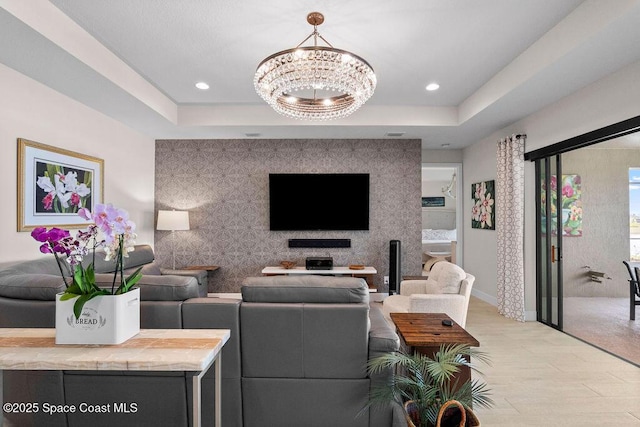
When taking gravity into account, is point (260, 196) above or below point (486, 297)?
above

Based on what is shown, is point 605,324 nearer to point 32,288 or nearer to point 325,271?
point 325,271

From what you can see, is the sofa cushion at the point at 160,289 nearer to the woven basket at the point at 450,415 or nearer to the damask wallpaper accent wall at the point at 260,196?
the woven basket at the point at 450,415

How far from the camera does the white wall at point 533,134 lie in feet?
9.85

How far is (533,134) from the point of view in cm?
425

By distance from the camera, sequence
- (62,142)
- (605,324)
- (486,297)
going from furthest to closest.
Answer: (486,297)
(605,324)
(62,142)

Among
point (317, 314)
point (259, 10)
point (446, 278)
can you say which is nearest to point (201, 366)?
point (317, 314)

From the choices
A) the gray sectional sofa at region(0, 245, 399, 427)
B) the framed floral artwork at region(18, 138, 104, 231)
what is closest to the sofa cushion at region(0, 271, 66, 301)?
the gray sectional sofa at region(0, 245, 399, 427)

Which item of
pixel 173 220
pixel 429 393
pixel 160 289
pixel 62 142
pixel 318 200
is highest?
pixel 62 142

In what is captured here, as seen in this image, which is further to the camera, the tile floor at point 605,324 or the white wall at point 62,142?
the tile floor at point 605,324

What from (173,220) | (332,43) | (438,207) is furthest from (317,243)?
(438,207)

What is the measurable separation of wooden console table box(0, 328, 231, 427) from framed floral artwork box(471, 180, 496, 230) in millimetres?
4762

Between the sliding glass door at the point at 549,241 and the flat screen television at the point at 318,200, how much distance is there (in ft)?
7.52

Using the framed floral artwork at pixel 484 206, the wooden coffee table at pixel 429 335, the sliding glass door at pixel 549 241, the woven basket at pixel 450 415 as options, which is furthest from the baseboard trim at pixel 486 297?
the woven basket at pixel 450 415

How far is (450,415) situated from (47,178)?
11.4 ft
